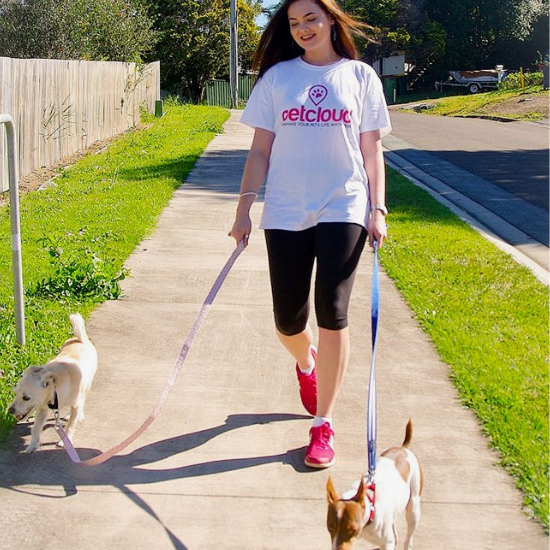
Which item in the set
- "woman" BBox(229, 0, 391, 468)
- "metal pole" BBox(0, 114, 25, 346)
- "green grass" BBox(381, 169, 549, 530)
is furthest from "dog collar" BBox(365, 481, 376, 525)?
"metal pole" BBox(0, 114, 25, 346)

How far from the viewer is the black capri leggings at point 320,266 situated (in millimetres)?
3748

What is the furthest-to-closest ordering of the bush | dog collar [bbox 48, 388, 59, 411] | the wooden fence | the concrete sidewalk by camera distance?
the bush
the wooden fence
dog collar [bbox 48, 388, 59, 411]
the concrete sidewalk

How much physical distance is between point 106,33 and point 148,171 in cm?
1153

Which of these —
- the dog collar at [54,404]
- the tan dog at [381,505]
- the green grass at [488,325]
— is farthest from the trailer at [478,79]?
the tan dog at [381,505]

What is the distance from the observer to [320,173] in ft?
12.4

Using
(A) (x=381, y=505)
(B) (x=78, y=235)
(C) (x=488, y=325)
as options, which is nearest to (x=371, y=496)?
(A) (x=381, y=505)

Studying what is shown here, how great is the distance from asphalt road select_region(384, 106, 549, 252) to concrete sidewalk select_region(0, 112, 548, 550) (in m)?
4.34

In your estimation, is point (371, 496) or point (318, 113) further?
point (318, 113)

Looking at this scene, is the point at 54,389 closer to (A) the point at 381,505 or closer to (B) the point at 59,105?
(A) the point at 381,505

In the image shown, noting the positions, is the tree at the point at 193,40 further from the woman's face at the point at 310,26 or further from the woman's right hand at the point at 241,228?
the woman's right hand at the point at 241,228

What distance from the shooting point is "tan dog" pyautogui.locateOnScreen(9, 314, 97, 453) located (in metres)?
3.89

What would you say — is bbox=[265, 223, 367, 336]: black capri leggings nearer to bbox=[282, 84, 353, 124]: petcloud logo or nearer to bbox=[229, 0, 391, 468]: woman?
bbox=[229, 0, 391, 468]: woman

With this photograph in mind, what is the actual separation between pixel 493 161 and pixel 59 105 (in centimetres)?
758

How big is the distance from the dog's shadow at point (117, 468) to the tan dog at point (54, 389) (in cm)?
12
